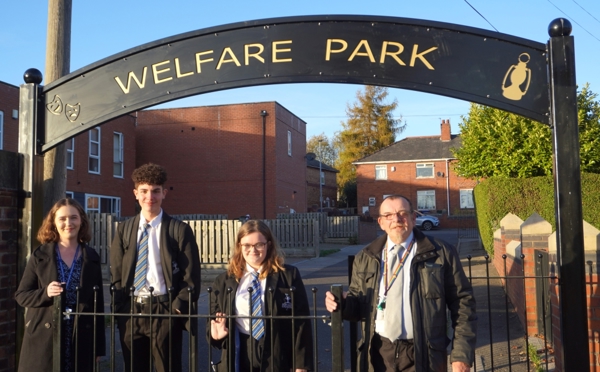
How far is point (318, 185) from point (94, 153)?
2839 cm

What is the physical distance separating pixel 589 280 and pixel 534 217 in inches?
138

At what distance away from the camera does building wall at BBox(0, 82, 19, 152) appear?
2027cm

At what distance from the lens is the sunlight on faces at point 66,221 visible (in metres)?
3.94

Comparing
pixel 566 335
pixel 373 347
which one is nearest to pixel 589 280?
pixel 566 335

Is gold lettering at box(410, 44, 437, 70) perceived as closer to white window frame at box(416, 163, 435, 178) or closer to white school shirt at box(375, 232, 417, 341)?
white school shirt at box(375, 232, 417, 341)

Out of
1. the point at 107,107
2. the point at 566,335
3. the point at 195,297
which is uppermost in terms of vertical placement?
the point at 107,107

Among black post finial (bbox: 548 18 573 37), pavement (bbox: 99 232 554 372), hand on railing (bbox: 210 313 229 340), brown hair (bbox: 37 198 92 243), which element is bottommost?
pavement (bbox: 99 232 554 372)

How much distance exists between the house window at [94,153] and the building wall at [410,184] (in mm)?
26972

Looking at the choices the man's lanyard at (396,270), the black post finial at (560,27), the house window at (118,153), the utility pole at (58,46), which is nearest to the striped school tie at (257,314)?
the man's lanyard at (396,270)

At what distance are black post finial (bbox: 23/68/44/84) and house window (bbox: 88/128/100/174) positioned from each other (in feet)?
71.0

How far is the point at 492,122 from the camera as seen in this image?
21688 mm

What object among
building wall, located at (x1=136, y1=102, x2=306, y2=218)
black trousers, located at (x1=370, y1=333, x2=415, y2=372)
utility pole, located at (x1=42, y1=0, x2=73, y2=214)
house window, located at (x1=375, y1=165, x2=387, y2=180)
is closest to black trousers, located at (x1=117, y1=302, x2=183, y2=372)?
black trousers, located at (x1=370, y1=333, x2=415, y2=372)

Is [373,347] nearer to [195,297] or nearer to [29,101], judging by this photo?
[195,297]

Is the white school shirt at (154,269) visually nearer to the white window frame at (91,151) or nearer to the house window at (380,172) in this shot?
the white window frame at (91,151)
